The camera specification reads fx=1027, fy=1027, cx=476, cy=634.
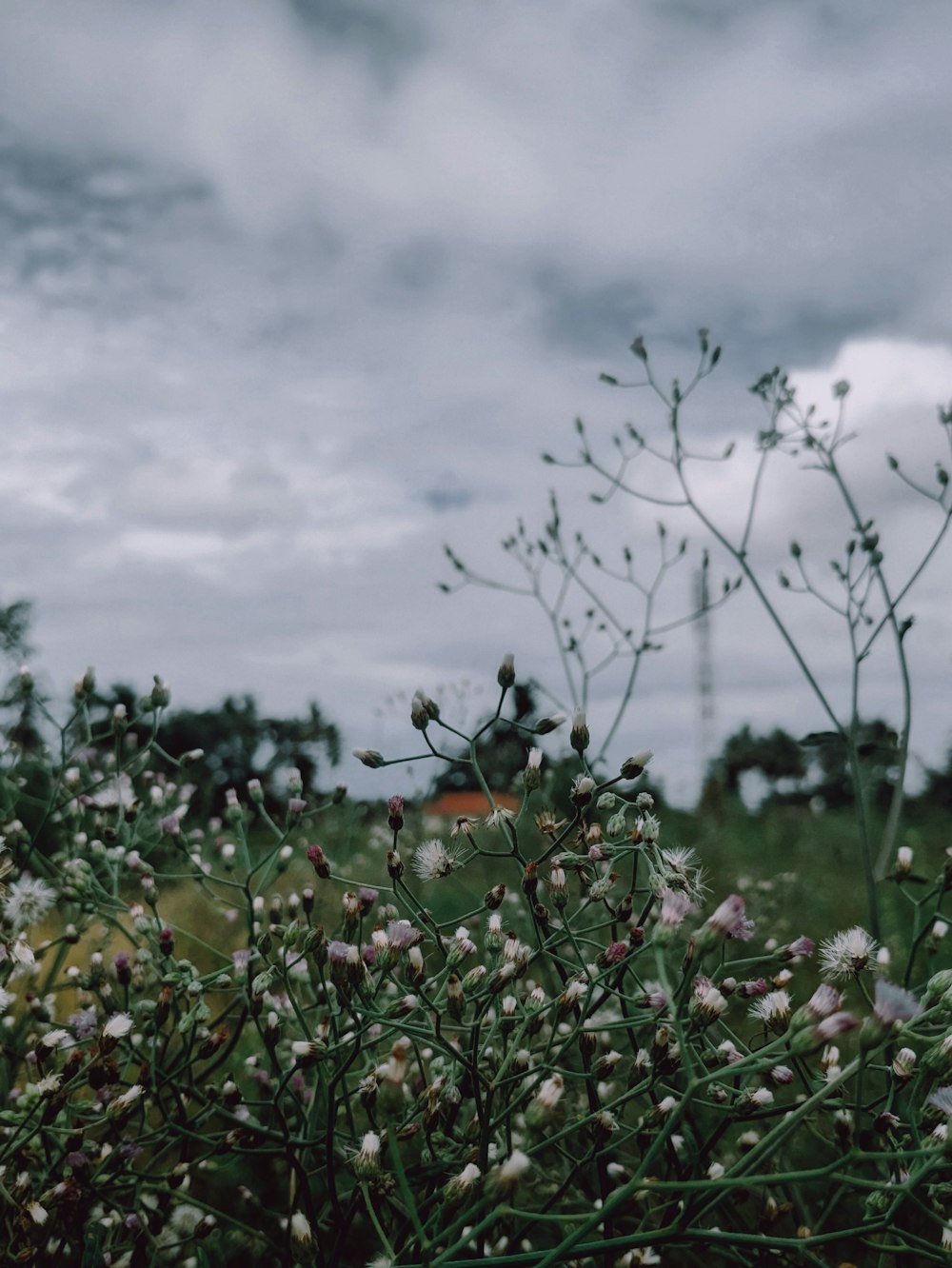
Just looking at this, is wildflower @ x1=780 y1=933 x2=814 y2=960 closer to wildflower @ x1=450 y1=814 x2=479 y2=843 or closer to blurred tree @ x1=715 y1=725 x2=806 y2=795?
wildflower @ x1=450 y1=814 x2=479 y2=843

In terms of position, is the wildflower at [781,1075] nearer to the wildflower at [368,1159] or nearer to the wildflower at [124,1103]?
the wildflower at [368,1159]

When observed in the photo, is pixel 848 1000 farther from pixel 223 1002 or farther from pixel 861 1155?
pixel 861 1155

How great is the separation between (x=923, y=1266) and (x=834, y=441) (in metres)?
2.61

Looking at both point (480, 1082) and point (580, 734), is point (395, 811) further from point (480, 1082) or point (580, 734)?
point (480, 1082)

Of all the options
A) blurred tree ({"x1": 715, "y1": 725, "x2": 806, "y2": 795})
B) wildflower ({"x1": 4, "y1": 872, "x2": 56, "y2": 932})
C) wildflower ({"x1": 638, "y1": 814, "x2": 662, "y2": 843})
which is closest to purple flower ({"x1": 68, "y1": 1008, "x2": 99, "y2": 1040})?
wildflower ({"x1": 4, "y1": 872, "x2": 56, "y2": 932})

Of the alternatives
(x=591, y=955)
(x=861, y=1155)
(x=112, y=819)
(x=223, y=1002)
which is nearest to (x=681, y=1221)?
(x=861, y=1155)

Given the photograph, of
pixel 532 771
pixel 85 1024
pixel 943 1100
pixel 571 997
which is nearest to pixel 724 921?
pixel 571 997

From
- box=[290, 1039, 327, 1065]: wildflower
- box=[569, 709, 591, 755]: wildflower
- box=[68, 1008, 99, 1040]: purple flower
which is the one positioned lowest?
box=[68, 1008, 99, 1040]: purple flower

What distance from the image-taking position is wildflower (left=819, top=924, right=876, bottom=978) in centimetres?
176

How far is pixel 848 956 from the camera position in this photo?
5.84 ft

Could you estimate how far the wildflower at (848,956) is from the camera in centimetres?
176

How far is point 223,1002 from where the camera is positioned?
5.04 meters

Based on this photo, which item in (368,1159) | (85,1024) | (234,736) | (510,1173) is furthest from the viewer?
(234,736)

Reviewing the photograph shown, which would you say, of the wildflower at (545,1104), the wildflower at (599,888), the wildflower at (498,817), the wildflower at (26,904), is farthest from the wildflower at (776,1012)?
the wildflower at (26,904)
